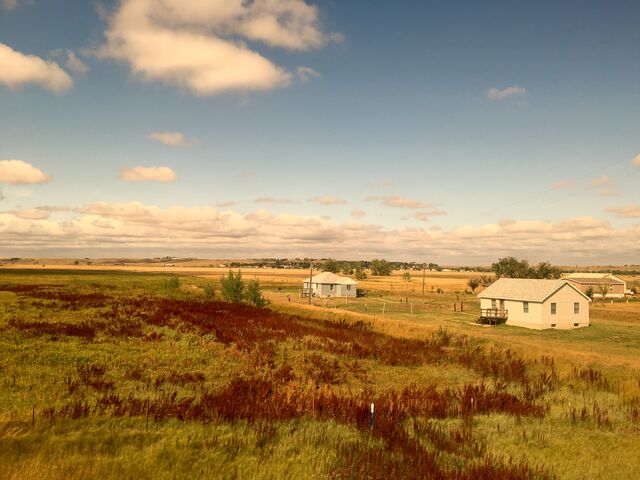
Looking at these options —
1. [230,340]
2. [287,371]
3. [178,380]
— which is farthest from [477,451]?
[230,340]

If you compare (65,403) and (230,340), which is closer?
(65,403)

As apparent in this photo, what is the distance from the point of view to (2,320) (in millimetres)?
24562

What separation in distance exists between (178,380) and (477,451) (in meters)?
10.4

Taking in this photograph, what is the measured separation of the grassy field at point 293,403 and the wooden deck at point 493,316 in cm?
1568

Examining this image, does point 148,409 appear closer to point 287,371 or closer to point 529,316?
point 287,371

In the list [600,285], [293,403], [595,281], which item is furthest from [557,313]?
[595,281]

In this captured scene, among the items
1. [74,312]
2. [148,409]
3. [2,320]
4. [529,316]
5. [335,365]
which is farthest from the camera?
[529,316]

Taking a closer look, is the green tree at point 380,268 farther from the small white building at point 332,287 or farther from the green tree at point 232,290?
the green tree at point 232,290

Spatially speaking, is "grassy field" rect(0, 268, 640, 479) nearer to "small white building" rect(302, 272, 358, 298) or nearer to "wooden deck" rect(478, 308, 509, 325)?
"wooden deck" rect(478, 308, 509, 325)

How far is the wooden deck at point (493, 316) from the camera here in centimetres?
4406

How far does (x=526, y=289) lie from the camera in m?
43.5

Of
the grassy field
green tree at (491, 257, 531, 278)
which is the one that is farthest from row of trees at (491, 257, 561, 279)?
the grassy field

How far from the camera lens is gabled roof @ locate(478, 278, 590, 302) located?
1604 inches

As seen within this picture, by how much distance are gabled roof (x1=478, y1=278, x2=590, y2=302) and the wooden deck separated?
5.15ft
